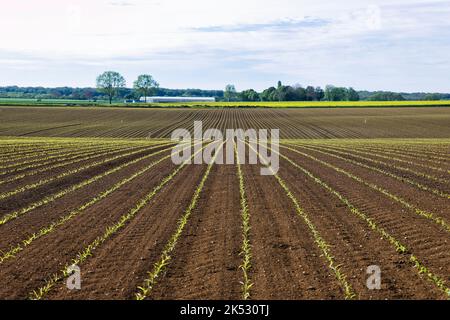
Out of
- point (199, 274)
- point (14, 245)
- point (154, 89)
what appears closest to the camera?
point (199, 274)

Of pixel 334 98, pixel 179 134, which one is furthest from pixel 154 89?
pixel 179 134

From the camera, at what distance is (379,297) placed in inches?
320

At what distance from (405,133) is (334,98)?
108613 mm

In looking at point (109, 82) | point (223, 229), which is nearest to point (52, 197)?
point (223, 229)

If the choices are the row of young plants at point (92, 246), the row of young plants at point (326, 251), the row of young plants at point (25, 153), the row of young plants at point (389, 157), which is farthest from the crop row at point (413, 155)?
the row of young plants at point (25, 153)

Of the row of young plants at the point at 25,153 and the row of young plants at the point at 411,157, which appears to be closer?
the row of young plants at the point at 411,157

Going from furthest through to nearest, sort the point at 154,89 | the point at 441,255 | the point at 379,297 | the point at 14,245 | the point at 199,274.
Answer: the point at 154,89 → the point at 14,245 → the point at 441,255 → the point at 199,274 → the point at 379,297

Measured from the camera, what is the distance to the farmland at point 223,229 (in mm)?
8766

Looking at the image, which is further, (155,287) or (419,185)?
(419,185)

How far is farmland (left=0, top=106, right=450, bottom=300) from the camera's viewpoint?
28.8 feet

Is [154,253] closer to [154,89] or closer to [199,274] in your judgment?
[199,274]

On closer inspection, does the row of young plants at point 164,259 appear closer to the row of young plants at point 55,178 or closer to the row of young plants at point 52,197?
the row of young plants at point 52,197

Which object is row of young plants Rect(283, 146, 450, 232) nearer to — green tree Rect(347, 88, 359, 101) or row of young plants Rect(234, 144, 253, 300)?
row of young plants Rect(234, 144, 253, 300)

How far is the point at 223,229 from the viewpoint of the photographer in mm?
12422
